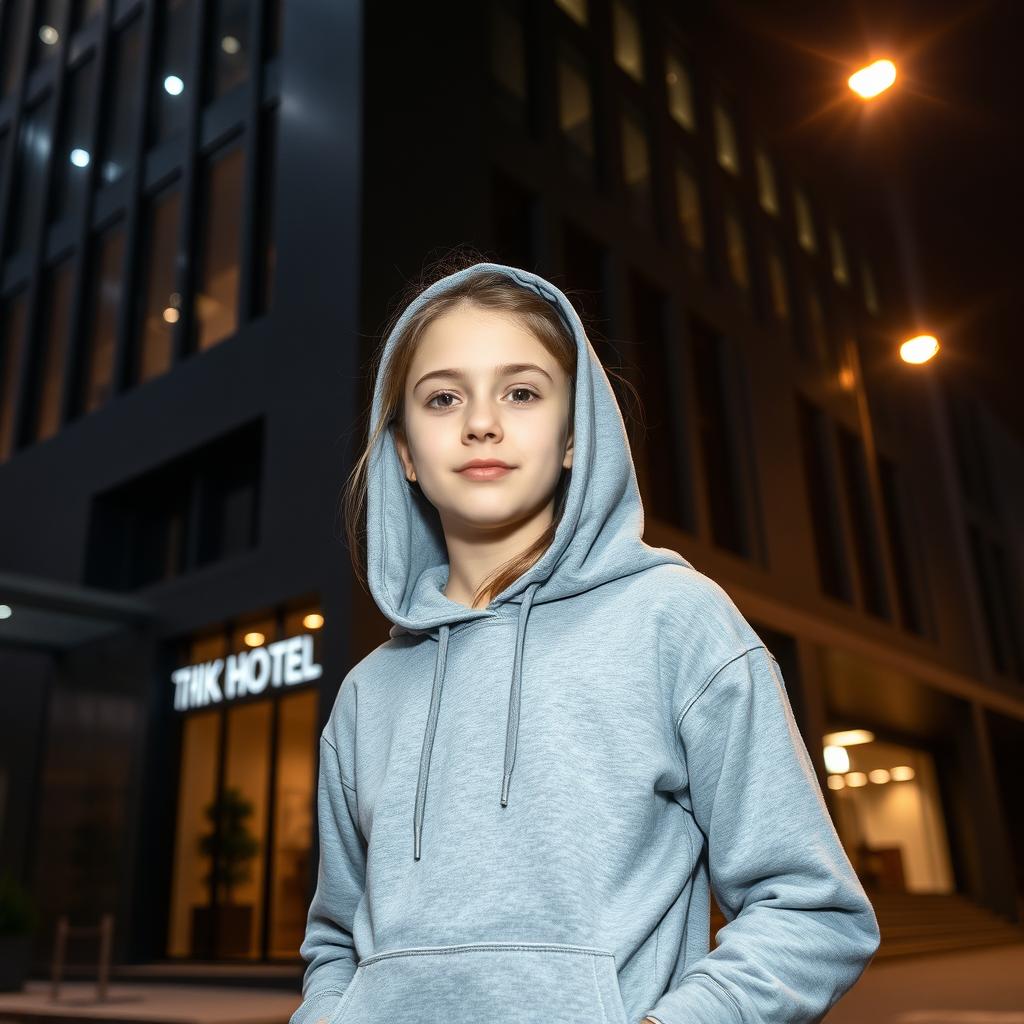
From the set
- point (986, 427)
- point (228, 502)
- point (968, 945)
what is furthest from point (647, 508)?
point (986, 427)

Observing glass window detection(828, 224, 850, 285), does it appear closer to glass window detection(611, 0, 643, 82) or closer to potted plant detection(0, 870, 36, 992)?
glass window detection(611, 0, 643, 82)

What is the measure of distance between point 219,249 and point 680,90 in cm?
790

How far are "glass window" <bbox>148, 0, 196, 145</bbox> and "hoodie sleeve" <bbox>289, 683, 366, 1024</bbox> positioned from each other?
12.8 metres

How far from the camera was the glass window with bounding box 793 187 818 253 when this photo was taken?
17531 mm

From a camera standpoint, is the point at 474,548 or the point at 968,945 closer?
the point at 474,548

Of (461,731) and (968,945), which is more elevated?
(461,731)

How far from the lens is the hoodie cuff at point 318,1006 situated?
49.6 inches

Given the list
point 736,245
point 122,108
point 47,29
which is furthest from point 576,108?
point 47,29

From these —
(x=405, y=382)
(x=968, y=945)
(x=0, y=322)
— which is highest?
(x=0, y=322)

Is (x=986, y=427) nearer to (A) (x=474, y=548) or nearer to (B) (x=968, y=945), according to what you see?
(B) (x=968, y=945)

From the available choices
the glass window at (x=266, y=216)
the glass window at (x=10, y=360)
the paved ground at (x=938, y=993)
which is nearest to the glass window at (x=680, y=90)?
the glass window at (x=266, y=216)

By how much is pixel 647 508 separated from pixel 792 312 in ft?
21.9

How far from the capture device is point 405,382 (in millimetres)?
1529

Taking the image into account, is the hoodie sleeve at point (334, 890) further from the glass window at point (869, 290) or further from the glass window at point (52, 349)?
the glass window at point (869, 290)
